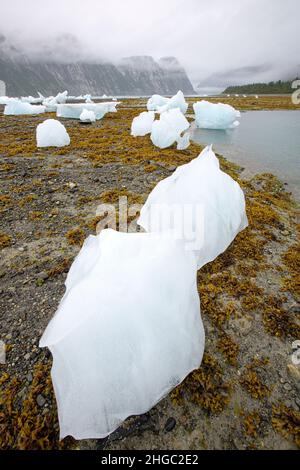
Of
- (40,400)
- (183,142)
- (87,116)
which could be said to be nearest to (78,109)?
(87,116)

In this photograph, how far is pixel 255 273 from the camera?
328 cm

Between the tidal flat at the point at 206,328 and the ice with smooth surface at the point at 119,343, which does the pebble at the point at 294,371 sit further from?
the ice with smooth surface at the point at 119,343

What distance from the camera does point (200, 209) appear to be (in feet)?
10.6

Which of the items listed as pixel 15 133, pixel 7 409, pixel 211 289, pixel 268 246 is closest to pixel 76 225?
pixel 211 289

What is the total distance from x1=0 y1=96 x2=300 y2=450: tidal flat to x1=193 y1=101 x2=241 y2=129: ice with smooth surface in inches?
403

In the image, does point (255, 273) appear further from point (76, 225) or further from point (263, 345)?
point (76, 225)

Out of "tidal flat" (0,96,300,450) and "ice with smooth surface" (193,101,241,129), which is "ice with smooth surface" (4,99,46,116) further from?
"tidal flat" (0,96,300,450)

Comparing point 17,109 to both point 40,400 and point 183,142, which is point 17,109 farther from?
point 40,400

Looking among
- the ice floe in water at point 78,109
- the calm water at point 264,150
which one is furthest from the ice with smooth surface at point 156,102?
the calm water at point 264,150

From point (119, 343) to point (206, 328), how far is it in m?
1.16

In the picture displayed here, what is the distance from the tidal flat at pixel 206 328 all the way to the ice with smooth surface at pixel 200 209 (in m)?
0.36

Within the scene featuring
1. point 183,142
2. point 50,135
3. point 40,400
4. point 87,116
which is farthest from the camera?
point 87,116

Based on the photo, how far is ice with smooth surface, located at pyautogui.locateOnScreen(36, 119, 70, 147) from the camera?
9148 millimetres

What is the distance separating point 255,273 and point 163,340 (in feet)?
6.43
